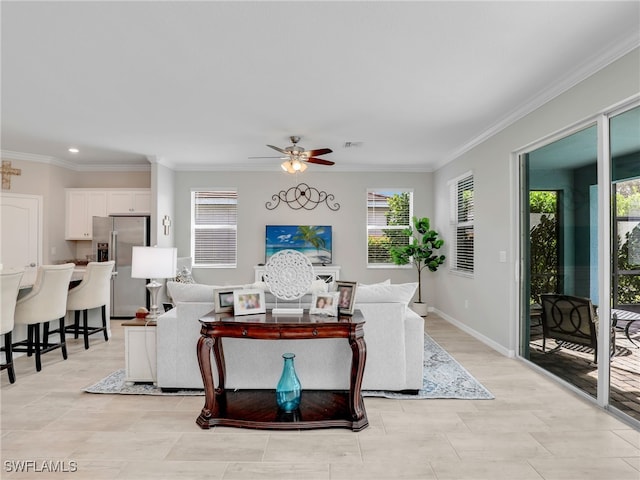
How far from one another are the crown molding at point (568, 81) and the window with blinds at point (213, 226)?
14.5 ft

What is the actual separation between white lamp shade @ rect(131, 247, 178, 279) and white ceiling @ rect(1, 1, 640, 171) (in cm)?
148

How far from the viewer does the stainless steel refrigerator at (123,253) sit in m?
6.29

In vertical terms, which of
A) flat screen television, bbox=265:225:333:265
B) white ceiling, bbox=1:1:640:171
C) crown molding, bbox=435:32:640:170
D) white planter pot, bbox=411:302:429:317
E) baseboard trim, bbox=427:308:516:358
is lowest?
baseboard trim, bbox=427:308:516:358

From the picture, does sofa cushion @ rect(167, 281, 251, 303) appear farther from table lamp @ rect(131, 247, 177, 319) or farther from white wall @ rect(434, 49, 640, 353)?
white wall @ rect(434, 49, 640, 353)

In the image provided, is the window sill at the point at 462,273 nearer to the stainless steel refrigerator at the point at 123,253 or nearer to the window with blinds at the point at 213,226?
the window with blinds at the point at 213,226

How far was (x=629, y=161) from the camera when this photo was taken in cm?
277

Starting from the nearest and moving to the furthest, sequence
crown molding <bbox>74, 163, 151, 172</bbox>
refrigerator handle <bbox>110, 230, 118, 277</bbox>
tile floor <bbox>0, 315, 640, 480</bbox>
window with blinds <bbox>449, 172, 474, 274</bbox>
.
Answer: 1. tile floor <bbox>0, 315, 640, 480</bbox>
2. window with blinds <bbox>449, 172, 474, 274</bbox>
3. refrigerator handle <bbox>110, 230, 118, 277</bbox>
4. crown molding <bbox>74, 163, 151, 172</bbox>

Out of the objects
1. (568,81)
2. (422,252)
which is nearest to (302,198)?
(422,252)

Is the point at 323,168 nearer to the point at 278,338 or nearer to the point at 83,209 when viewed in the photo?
the point at 83,209

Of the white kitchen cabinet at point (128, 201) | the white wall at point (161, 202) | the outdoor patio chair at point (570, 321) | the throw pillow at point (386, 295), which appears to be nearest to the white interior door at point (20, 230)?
the white kitchen cabinet at point (128, 201)

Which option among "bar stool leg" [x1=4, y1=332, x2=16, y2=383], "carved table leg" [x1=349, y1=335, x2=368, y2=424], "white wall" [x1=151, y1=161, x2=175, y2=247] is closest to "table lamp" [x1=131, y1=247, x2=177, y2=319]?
"bar stool leg" [x1=4, y1=332, x2=16, y2=383]

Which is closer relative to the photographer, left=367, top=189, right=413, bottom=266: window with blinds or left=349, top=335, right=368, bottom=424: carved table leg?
left=349, top=335, right=368, bottom=424: carved table leg

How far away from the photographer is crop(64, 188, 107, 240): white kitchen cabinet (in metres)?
6.78

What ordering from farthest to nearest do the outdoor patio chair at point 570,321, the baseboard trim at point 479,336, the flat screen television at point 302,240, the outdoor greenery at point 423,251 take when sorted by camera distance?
the flat screen television at point 302,240, the outdoor greenery at point 423,251, the baseboard trim at point 479,336, the outdoor patio chair at point 570,321
